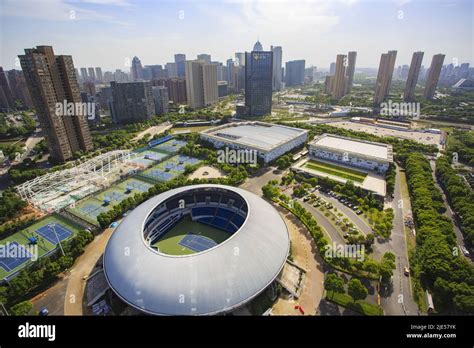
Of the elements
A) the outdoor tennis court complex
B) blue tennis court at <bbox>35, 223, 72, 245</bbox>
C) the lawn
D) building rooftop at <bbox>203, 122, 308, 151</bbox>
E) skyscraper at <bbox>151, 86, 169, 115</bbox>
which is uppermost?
skyscraper at <bbox>151, 86, 169, 115</bbox>

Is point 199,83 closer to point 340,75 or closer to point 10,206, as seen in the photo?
point 340,75

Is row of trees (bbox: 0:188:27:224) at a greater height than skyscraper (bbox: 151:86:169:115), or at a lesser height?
lesser

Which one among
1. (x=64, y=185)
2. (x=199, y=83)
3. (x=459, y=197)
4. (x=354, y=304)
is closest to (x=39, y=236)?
(x=64, y=185)

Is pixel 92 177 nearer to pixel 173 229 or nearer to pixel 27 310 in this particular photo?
pixel 173 229

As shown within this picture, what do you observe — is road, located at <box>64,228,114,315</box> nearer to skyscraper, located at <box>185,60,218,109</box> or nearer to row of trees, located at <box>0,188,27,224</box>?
row of trees, located at <box>0,188,27,224</box>

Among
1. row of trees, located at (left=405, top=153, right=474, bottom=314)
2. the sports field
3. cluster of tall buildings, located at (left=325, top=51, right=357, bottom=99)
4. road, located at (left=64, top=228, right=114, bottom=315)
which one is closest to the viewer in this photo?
row of trees, located at (left=405, top=153, right=474, bottom=314)

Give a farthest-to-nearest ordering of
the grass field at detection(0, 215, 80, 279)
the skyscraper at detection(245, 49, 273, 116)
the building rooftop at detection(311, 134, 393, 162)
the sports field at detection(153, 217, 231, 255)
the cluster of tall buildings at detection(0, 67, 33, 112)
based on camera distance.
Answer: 1. the cluster of tall buildings at detection(0, 67, 33, 112)
2. the skyscraper at detection(245, 49, 273, 116)
3. the building rooftop at detection(311, 134, 393, 162)
4. the sports field at detection(153, 217, 231, 255)
5. the grass field at detection(0, 215, 80, 279)

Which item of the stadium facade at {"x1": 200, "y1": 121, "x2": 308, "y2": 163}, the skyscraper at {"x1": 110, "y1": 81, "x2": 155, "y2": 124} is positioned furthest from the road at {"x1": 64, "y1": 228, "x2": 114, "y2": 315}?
the skyscraper at {"x1": 110, "y1": 81, "x2": 155, "y2": 124}
